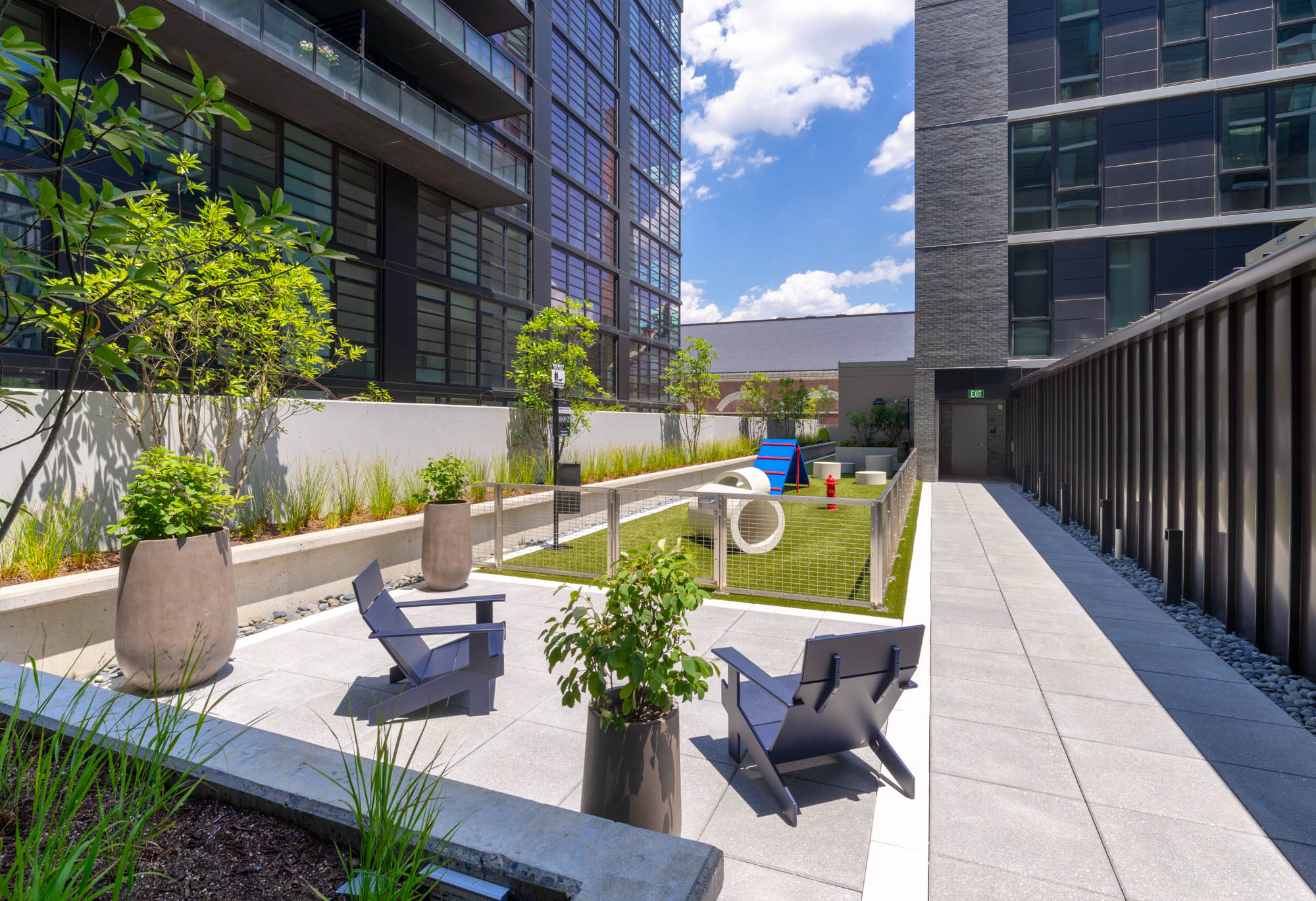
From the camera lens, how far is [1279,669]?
5215 mm

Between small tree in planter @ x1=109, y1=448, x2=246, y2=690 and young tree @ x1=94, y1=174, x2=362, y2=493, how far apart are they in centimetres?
174

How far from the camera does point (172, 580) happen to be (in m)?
4.67

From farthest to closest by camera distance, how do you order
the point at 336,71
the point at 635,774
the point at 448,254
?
the point at 448,254 < the point at 336,71 < the point at 635,774

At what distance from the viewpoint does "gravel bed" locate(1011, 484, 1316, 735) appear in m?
4.63

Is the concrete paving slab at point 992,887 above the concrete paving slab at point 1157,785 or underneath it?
underneath

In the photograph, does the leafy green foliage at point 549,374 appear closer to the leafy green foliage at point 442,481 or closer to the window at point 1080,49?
the leafy green foliage at point 442,481

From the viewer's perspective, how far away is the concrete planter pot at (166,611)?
15.1 feet

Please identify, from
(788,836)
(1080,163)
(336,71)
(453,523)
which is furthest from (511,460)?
(1080,163)

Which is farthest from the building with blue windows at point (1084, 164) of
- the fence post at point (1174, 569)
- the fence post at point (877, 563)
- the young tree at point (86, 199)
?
the young tree at point (86, 199)

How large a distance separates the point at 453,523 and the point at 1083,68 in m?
23.2

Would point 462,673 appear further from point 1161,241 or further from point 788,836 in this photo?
point 1161,241

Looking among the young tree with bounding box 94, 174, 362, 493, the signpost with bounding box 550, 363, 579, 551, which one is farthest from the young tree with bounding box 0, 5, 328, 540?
the signpost with bounding box 550, 363, 579, 551

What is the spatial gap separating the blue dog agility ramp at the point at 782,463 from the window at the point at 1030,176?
1063 cm

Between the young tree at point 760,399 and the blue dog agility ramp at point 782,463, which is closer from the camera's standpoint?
the blue dog agility ramp at point 782,463
